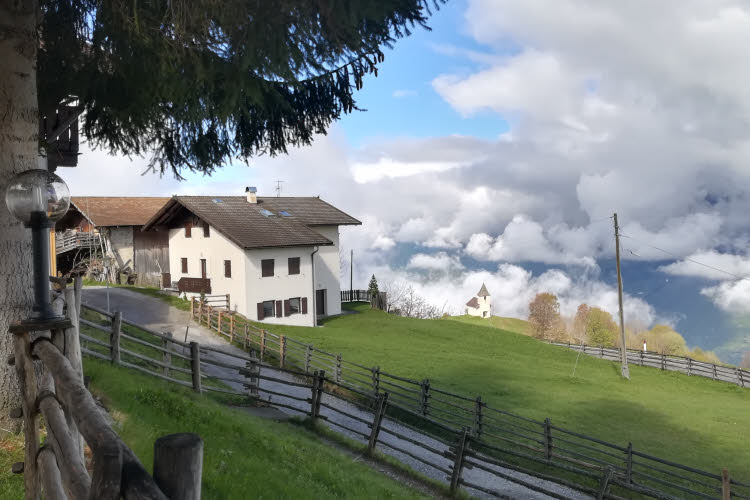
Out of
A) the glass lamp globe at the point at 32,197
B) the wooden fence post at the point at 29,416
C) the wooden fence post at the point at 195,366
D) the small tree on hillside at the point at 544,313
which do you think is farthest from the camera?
the small tree on hillside at the point at 544,313

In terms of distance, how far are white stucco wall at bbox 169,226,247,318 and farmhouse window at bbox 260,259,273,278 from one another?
136 centimetres

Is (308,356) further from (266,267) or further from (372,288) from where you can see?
(372,288)

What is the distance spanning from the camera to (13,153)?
264 inches

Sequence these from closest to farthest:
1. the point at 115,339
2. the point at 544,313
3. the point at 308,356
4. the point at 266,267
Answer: the point at 115,339
the point at 308,356
the point at 266,267
the point at 544,313

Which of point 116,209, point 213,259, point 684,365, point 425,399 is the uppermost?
point 116,209

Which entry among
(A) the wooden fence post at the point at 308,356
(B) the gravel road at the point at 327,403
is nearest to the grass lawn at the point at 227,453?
(B) the gravel road at the point at 327,403

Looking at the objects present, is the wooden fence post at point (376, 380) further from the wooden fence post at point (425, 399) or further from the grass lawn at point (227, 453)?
the grass lawn at point (227, 453)

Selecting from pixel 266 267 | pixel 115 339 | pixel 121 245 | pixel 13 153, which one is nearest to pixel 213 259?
pixel 266 267

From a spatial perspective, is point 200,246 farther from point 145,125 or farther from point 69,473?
point 69,473

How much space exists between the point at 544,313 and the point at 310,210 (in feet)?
212

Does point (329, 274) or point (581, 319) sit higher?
point (329, 274)

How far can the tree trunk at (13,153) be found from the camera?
259 inches

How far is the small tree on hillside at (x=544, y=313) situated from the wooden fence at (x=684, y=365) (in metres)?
50.1

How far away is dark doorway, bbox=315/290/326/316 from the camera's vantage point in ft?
138
